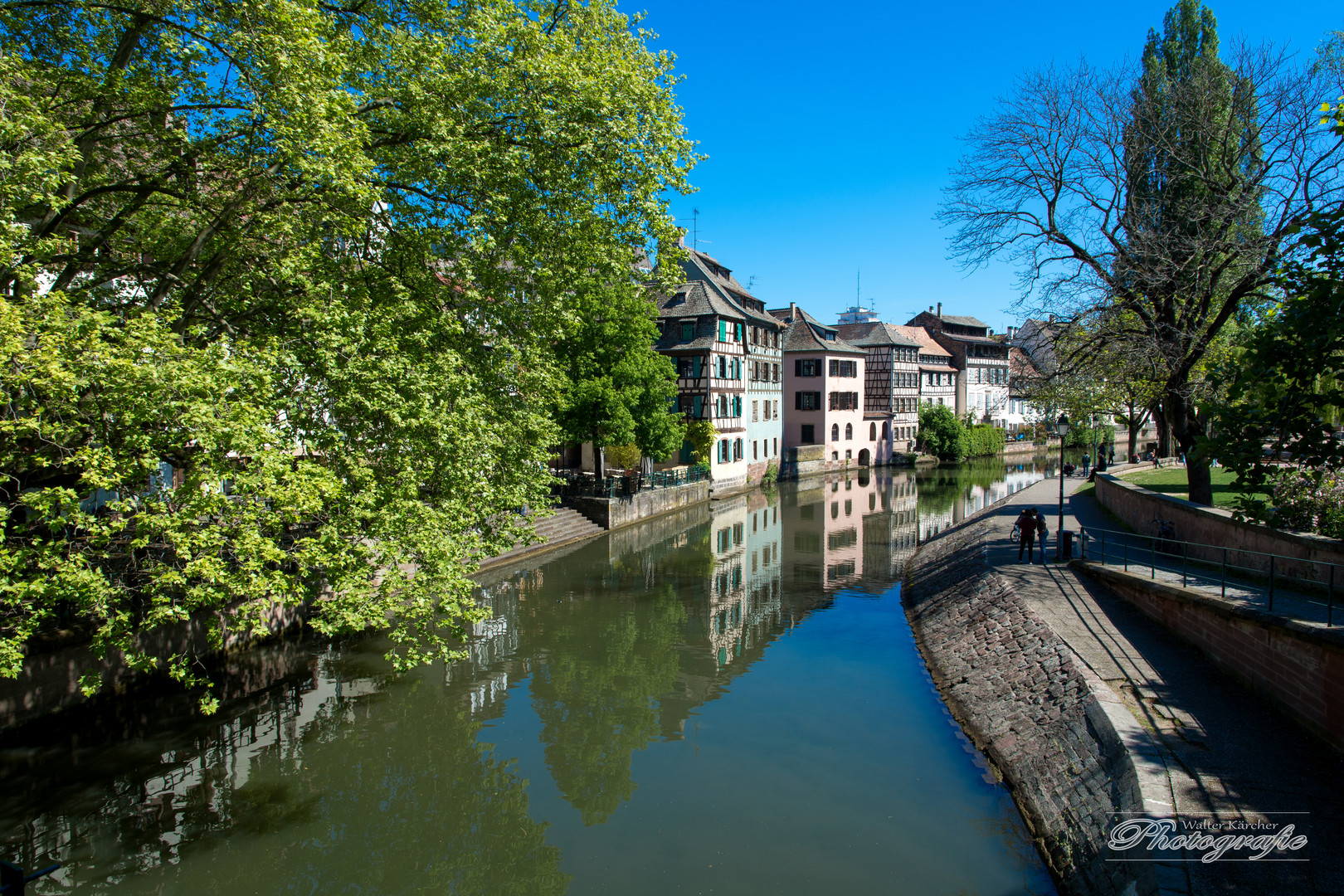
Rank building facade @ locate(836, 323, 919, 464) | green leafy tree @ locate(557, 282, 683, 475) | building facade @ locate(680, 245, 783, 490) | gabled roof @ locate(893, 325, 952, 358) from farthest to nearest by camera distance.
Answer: gabled roof @ locate(893, 325, 952, 358)
building facade @ locate(836, 323, 919, 464)
building facade @ locate(680, 245, 783, 490)
green leafy tree @ locate(557, 282, 683, 475)

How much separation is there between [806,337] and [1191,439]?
39140 millimetres

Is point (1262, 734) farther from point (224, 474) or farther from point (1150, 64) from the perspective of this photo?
point (1150, 64)

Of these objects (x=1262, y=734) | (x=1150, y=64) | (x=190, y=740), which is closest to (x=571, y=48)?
(x=190, y=740)

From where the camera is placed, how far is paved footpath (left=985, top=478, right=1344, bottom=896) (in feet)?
22.7

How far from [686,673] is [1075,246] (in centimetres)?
1485

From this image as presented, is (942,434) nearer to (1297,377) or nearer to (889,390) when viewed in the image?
(889,390)

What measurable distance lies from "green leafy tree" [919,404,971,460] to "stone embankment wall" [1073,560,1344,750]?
52.3 meters

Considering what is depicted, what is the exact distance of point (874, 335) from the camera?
6688cm

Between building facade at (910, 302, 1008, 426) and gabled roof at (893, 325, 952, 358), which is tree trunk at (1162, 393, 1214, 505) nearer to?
gabled roof at (893, 325, 952, 358)

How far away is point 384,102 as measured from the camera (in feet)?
41.1

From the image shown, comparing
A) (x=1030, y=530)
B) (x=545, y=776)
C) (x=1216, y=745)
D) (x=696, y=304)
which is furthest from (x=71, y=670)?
(x=696, y=304)

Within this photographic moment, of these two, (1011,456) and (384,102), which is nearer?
(384,102)

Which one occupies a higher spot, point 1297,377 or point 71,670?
point 1297,377

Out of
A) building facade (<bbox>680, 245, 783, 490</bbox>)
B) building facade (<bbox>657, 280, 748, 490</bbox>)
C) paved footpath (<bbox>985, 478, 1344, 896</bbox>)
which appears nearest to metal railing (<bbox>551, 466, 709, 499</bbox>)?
building facade (<bbox>657, 280, 748, 490</bbox>)
